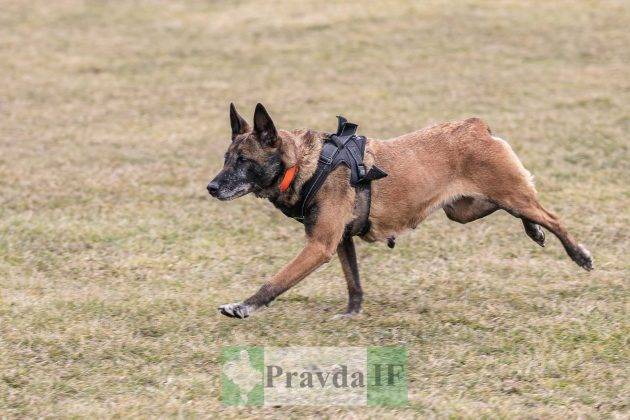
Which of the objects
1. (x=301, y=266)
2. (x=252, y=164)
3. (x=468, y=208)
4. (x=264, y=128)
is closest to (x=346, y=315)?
(x=301, y=266)

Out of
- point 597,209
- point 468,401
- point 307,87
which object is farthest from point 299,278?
point 307,87

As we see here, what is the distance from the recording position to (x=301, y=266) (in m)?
6.45

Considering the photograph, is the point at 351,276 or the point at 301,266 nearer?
the point at 301,266

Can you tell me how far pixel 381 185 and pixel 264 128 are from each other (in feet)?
3.28

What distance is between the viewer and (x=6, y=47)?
18766mm

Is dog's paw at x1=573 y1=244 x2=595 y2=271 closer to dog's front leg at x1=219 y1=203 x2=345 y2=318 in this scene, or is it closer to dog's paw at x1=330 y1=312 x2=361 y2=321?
dog's paw at x1=330 y1=312 x2=361 y2=321

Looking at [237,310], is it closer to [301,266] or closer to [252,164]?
[301,266]

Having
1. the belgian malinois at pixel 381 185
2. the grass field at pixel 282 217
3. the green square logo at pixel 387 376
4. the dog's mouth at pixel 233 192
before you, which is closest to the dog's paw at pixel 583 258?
the belgian malinois at pixel 381 185

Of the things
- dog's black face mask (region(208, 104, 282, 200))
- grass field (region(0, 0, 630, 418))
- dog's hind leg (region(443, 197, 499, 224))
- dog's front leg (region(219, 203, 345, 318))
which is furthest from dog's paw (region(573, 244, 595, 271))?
dog's black face mask (region(208, 104, 282, 200))

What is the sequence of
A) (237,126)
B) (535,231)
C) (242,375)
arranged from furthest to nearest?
(535,231)
(237,126)
(242,375)

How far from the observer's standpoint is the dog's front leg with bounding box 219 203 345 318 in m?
6.27

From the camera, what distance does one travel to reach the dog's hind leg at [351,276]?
7.21 m

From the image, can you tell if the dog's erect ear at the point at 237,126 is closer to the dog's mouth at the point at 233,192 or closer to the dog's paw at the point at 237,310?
the dog's mouth at the point at 233,192

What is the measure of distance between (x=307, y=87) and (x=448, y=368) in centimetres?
1045
